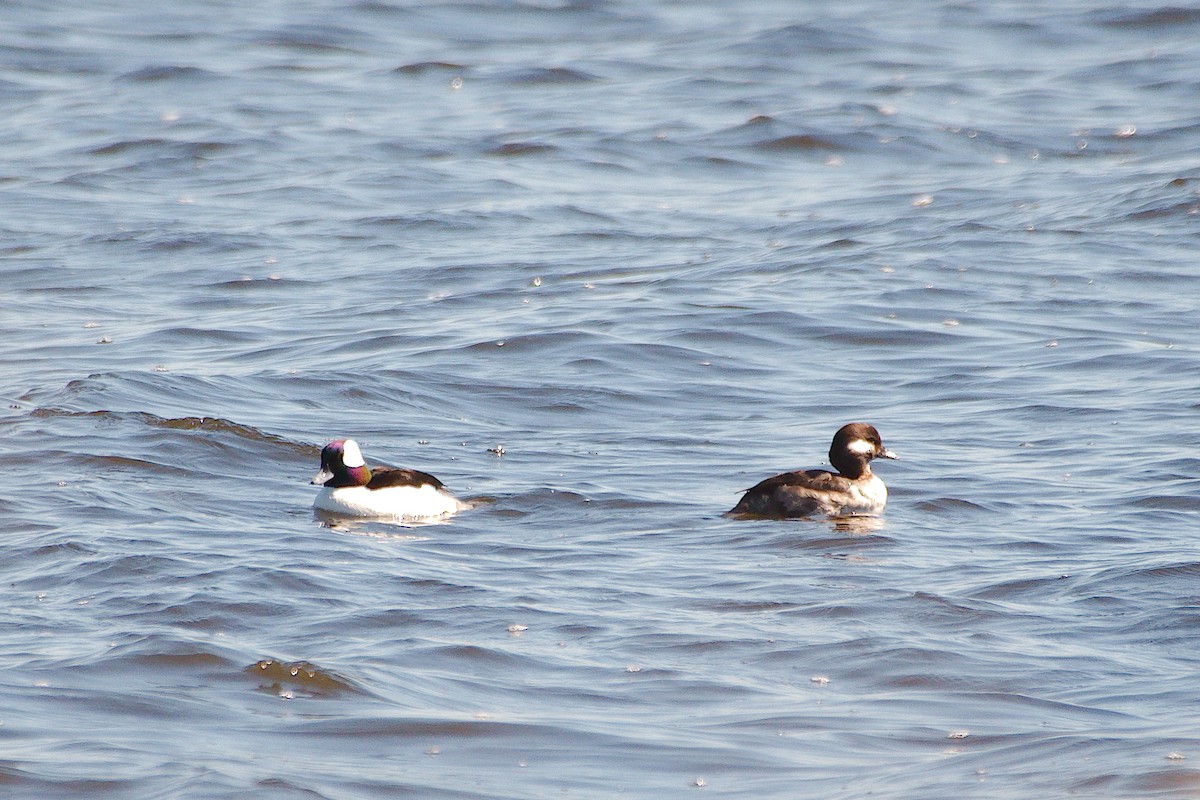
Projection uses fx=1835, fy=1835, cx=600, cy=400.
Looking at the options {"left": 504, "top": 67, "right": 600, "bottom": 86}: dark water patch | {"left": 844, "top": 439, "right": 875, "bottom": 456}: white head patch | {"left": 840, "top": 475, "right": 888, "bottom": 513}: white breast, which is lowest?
{"left": 840, "top": 475, "right": 888, "bottom": 513}: white breast

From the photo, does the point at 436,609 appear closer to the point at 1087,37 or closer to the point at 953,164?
the point at 953,164

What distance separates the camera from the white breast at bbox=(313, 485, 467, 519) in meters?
10.6

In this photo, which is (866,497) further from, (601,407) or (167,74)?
(167,74)

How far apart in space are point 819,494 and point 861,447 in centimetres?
67

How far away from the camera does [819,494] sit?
34.9 ft

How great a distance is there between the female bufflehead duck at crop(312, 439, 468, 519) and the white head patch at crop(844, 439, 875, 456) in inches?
93.5

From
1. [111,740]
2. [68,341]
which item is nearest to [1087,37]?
[68,341]

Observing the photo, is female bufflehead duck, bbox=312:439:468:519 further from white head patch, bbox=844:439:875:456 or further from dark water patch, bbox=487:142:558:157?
dark water patch, bbox=487:142:558:157

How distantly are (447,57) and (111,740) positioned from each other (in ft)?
77.6

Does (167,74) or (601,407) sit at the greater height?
(167,74)

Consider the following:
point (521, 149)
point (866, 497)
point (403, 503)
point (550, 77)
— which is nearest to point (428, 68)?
point (550, 77)

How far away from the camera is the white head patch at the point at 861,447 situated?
1113cm

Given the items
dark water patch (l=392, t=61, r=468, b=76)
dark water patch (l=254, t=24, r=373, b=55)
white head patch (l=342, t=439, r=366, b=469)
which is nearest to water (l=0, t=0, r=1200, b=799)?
dark water patch (l=254, t=24, r=373, b=55)

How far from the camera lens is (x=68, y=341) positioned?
580 inches
